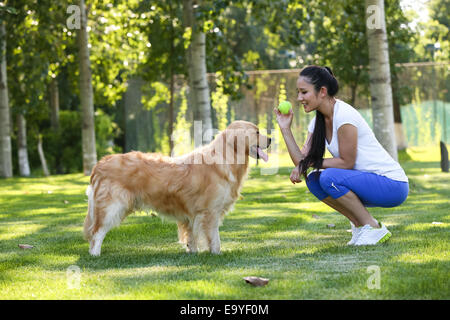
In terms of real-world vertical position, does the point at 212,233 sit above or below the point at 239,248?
above

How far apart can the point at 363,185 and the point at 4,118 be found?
1353 cm

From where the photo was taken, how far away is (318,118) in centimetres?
586

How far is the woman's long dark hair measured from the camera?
18.6 feet

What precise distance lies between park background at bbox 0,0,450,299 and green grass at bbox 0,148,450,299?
2cm

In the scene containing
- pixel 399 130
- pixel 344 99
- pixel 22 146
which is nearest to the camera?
pixel 22 146

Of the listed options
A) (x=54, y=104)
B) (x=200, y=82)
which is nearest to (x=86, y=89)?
(x=200, y=82)

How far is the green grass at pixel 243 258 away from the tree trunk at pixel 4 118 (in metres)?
8.19

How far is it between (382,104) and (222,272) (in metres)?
6.13

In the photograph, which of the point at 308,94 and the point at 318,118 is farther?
the point at 318,118

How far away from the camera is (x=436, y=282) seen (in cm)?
401

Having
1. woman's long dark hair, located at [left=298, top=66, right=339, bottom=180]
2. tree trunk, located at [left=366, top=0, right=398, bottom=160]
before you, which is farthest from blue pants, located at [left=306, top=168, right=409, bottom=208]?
tree trunk, located at [left=366, top=0, right=398, bottom=160]

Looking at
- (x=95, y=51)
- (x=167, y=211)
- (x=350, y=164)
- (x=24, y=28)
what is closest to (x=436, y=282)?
(x=350, y=164)

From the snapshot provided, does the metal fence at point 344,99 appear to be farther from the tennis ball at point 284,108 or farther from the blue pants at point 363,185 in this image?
the blue pants at point 363,185

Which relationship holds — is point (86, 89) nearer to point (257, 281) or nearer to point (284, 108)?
point (284, 108)
